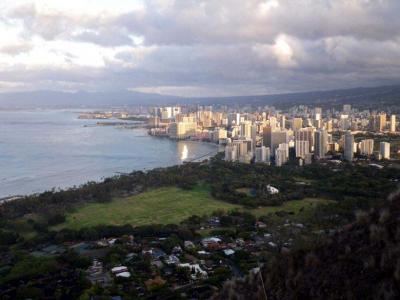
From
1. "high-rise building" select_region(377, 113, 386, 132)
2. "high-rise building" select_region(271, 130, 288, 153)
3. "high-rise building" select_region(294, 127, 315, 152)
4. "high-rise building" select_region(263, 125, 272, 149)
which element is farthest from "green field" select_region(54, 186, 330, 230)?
"high-rise building" select_region(377, 113, 386, 132)

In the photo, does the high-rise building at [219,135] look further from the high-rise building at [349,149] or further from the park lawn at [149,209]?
the park lawn at [149,209]

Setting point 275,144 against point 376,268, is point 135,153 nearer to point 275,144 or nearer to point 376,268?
point 275,144

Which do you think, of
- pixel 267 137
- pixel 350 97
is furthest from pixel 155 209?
pixel 350 97

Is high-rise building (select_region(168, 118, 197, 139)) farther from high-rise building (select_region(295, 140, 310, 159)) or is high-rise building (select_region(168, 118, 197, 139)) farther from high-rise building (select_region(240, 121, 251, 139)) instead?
high-rise building (select_region(295, 140, 310, 159))

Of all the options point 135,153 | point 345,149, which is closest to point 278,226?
point 345,149

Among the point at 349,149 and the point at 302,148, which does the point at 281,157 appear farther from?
the point at 349,149
